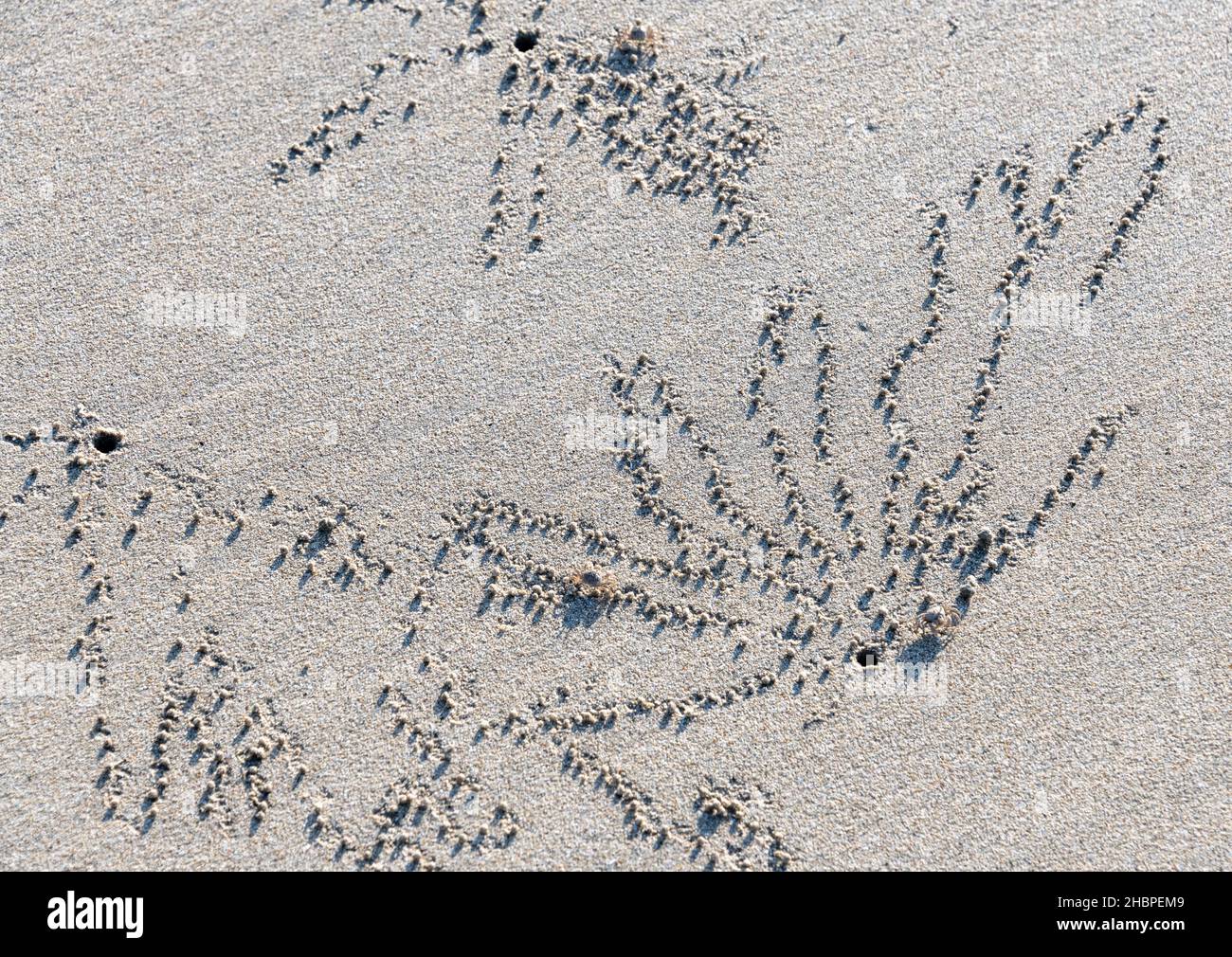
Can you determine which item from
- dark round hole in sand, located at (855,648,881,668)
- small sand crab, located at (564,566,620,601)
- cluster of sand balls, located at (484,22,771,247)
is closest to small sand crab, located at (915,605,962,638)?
dark round hole in sand, located at (855,648,881,668)

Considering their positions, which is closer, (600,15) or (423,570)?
(423,570)

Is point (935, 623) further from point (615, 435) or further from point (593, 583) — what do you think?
point (615, 435)

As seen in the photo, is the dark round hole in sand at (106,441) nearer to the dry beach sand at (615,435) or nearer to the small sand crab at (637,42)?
the dry beach sand at (615,435)

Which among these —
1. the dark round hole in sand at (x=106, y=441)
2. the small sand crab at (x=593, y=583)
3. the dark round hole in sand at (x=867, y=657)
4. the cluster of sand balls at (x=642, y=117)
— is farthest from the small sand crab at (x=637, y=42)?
the dark round hole in sand at (x=867, y=657)

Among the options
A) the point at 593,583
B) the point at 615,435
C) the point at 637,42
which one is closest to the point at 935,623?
the point at 593,583
